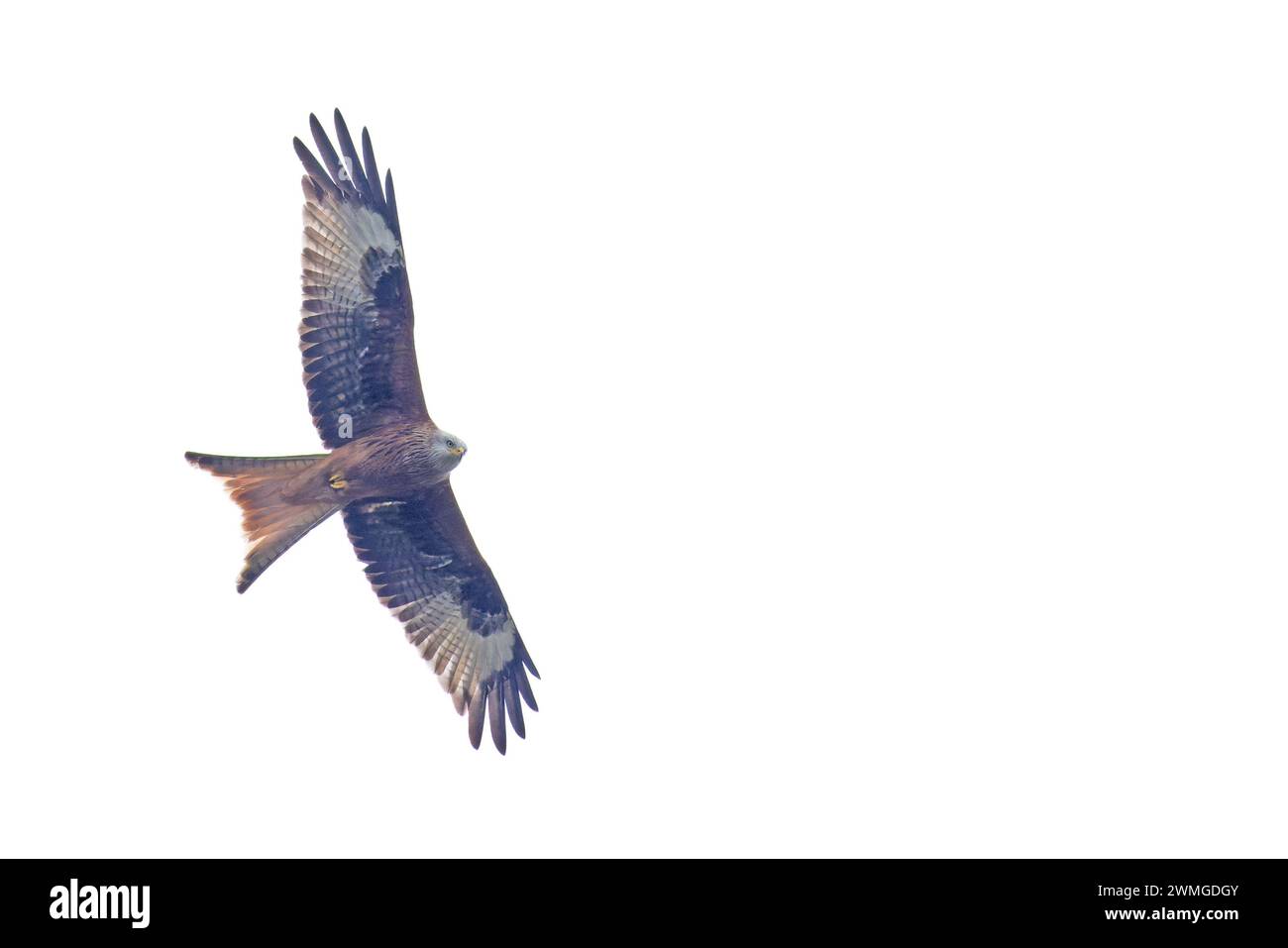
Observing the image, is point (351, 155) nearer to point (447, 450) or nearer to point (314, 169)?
point (314, 169)

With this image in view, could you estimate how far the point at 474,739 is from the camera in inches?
551

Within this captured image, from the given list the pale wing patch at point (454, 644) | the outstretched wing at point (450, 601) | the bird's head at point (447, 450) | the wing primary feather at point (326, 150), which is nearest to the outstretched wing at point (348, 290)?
the wing primary feather at point (326, 150)

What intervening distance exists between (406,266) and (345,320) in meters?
0.50

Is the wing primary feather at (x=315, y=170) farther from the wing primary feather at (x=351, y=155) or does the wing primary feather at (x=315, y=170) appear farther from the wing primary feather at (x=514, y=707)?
the wing primary feather at (x=514, y=707)

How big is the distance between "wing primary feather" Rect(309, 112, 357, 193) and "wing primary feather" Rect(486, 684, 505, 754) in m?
3.53

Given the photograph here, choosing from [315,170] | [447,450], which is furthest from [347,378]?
[315,170]

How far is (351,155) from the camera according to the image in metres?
12.9

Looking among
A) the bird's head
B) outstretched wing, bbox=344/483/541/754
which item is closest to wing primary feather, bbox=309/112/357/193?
the bird's head

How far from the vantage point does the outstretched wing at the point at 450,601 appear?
13.6 m

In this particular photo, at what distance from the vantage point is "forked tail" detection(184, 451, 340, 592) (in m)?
12.7

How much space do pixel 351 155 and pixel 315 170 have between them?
238 millimetres
